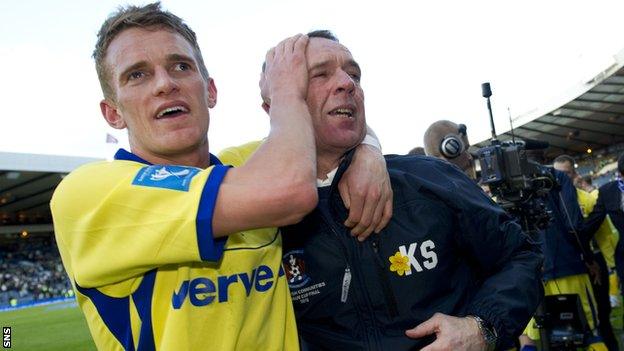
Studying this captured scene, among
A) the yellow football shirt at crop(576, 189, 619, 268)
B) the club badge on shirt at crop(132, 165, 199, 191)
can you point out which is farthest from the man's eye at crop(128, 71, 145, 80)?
the yellow football shirt at crop(576, 189, 619, 268)

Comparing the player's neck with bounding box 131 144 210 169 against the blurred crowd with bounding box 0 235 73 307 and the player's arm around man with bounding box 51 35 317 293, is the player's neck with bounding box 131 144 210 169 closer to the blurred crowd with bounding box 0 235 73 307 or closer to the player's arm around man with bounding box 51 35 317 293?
the player's arm around man with bounding box 51 35 317 293

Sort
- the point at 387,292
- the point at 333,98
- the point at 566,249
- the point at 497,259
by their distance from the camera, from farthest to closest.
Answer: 1. the point at 566,249
2. the point at 333,98
3. the point at 497,259
4. the point at 387,292

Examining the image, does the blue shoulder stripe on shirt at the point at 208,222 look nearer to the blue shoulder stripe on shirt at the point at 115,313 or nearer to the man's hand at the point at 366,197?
the blue shoulder stripe on shirt at the point at 115,313

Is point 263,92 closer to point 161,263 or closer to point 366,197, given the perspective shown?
point 366,197

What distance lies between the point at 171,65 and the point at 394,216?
87 cm

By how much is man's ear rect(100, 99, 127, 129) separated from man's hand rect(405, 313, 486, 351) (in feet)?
3.69

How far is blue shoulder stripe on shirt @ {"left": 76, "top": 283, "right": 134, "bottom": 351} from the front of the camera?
147cm

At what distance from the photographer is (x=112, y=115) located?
1.78 metres

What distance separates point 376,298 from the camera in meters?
1.75

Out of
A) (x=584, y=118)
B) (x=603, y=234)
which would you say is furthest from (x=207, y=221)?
(x=584, y=118)

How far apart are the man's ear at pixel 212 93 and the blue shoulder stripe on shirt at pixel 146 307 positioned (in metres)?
0.72

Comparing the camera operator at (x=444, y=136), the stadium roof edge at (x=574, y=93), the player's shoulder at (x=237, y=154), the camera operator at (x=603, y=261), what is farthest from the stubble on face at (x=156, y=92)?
the stadium roof edge at (x=574, y=93)

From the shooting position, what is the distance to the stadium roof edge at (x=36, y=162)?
2744cm

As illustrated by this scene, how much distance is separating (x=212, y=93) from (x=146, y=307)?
0.88m
